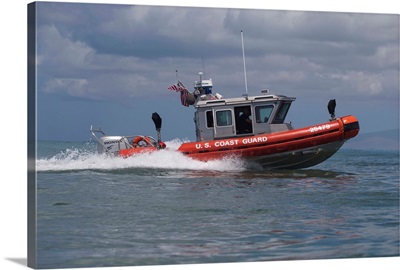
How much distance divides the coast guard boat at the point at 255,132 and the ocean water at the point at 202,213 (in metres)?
0.29

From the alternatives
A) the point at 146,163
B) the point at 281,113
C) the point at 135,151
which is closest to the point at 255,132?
the point at 281,113

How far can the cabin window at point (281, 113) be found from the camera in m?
17.0

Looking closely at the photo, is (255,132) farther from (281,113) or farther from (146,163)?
(146,163)

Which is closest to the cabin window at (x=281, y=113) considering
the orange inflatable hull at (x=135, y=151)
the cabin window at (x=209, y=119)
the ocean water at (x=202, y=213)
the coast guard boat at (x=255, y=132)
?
the coast guard boat at (x=255, y=132)

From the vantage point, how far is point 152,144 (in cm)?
1806

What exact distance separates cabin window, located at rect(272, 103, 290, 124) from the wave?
1333 millimetres

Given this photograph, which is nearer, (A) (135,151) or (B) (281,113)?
(B) (281,113)

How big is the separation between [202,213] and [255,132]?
249 inches

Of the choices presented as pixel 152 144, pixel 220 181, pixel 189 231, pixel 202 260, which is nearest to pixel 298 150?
pixel 220 181

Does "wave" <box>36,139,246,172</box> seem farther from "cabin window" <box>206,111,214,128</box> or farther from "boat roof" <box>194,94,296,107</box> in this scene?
"boat roof" <box>194,94,296,107</box>

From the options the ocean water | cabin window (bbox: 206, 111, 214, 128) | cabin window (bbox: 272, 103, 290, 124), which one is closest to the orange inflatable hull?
the ocean water

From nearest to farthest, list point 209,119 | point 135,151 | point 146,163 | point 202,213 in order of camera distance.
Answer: point 202,213, point 209,119, point 146,163, point 135,151

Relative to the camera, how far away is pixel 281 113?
1708 centimetres

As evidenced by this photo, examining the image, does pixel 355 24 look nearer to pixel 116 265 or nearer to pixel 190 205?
pixel 190 205
